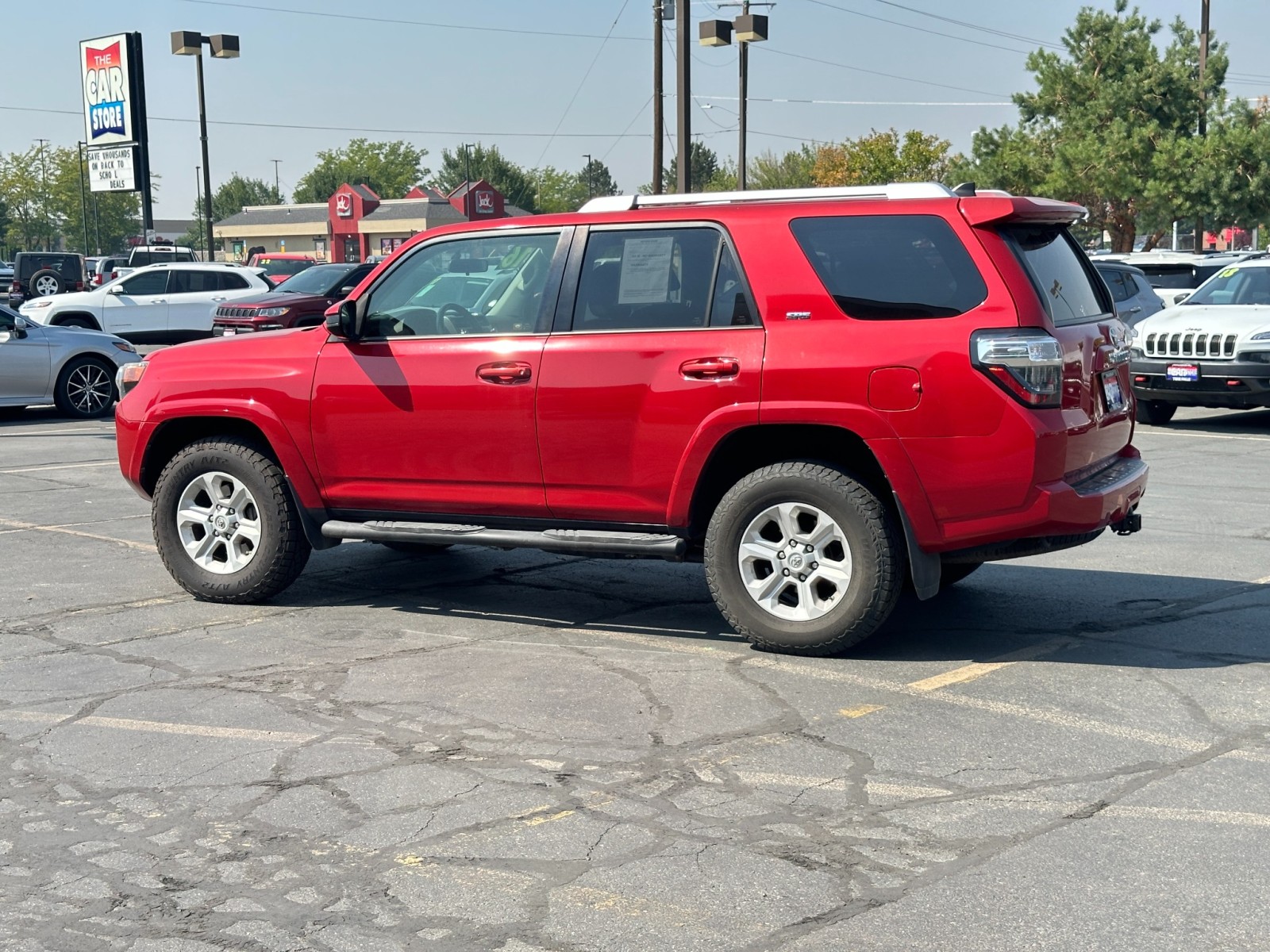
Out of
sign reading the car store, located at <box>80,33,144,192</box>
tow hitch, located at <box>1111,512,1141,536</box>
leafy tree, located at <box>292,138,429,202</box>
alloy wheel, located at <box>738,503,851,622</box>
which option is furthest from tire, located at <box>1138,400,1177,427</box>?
leafy tree, located at <box>292,138,429,202</box>

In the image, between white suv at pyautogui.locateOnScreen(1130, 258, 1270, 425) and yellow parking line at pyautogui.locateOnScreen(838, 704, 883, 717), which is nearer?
yellow parking line at pyautogui.locateOnScreen(838, 704, 883, 717)

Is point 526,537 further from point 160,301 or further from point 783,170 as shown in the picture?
point 783,170

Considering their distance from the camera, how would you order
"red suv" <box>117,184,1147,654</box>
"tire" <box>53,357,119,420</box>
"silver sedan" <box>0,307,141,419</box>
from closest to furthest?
"red suv" <box>117,184,1147,654</box>
"silver sedan" <box>0,307,141,419</box>
"tire" <box>53,357,119,420</box>

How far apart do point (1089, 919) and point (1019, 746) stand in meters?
1.43

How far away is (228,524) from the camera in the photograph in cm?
755

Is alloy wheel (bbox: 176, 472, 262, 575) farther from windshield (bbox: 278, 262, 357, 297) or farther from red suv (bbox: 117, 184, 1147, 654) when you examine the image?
windshield (bbox: 278, 262, 357, 297)

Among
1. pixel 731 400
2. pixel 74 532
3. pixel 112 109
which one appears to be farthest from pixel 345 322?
pixel 112 109

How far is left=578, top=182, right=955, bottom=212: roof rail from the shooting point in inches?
246

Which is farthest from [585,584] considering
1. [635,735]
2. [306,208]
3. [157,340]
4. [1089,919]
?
[306,208]

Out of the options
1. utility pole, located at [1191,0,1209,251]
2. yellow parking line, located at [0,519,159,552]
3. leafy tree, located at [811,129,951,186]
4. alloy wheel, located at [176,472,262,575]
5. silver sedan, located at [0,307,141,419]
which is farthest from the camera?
leafy tree, located at [811,129,951,186]

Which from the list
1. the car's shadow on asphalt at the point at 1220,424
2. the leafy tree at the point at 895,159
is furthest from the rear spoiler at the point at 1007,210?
the leafy tree at the point at 895,159

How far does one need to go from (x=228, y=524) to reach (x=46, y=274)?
126ft

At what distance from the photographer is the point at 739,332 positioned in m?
6.31

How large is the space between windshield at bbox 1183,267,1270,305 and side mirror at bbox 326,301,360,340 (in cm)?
1255
